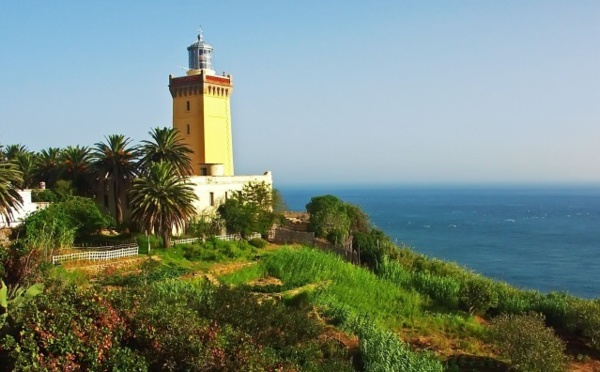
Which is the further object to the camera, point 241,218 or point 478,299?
point 241,218

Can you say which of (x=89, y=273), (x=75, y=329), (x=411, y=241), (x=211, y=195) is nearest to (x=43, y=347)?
(x=75, y=329)

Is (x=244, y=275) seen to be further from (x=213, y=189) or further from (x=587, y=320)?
(x=587, y=320)

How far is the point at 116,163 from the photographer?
3142 centimetres

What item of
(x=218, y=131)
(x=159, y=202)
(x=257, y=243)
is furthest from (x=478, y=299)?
(x=218, y=131)

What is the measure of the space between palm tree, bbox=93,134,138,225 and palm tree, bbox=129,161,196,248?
411 cm

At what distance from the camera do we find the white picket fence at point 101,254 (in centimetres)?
2328

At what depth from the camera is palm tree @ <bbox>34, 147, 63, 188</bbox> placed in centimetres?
3325

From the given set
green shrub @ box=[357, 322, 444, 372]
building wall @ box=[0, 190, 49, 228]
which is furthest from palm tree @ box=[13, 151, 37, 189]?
green shrub @ box=[357, 322, 444, 372]

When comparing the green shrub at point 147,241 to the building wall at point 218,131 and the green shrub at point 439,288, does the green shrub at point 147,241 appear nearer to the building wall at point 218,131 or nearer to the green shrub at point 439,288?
the building wall at point 218,131

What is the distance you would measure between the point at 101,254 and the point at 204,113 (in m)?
15.5

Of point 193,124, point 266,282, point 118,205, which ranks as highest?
point 193,124

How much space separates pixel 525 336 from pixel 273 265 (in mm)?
12526

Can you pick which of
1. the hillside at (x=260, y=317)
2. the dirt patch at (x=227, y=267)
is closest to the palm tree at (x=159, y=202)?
the hillside at (x=260, y=317)

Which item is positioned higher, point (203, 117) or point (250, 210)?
point (203, 117)
